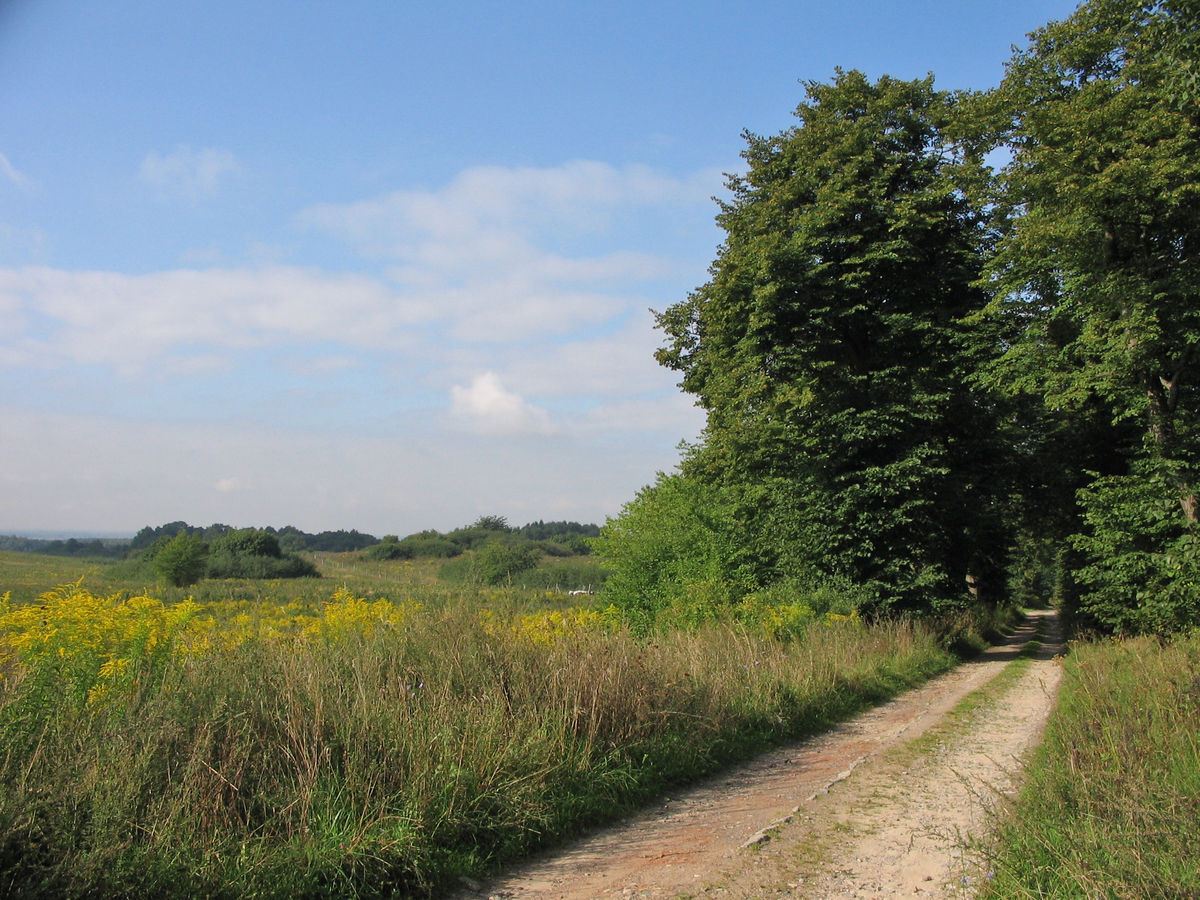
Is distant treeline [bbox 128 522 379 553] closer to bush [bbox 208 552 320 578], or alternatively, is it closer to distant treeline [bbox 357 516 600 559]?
distant treeline [bbox 357 516 600 559]

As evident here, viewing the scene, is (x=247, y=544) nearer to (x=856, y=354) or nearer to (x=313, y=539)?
(x=313, y=539)

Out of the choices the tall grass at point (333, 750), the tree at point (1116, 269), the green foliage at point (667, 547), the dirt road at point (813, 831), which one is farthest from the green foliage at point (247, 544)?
the dirt road at point (813, 831)

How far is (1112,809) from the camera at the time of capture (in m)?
4.59

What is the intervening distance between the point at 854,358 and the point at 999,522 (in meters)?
9.23

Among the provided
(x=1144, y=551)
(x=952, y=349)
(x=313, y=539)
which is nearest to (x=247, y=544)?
(x=313, y=539)

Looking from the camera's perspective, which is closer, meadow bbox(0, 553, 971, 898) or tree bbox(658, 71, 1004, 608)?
meadow bbox(0, 553, 971, 898)

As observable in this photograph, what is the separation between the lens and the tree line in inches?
596

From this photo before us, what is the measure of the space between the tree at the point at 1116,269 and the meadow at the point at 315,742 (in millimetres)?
12540

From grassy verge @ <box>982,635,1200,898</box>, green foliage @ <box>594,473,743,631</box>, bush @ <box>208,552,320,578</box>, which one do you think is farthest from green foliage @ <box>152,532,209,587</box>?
grassy verge @ <box>982,635,1200,898</box>

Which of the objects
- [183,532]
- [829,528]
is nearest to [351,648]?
[829,528]

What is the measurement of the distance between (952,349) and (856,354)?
2.45 m

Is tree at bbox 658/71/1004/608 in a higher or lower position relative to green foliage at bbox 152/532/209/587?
higher

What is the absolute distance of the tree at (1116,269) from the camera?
14.3 m

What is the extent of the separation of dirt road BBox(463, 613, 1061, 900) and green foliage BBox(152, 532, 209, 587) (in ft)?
169
